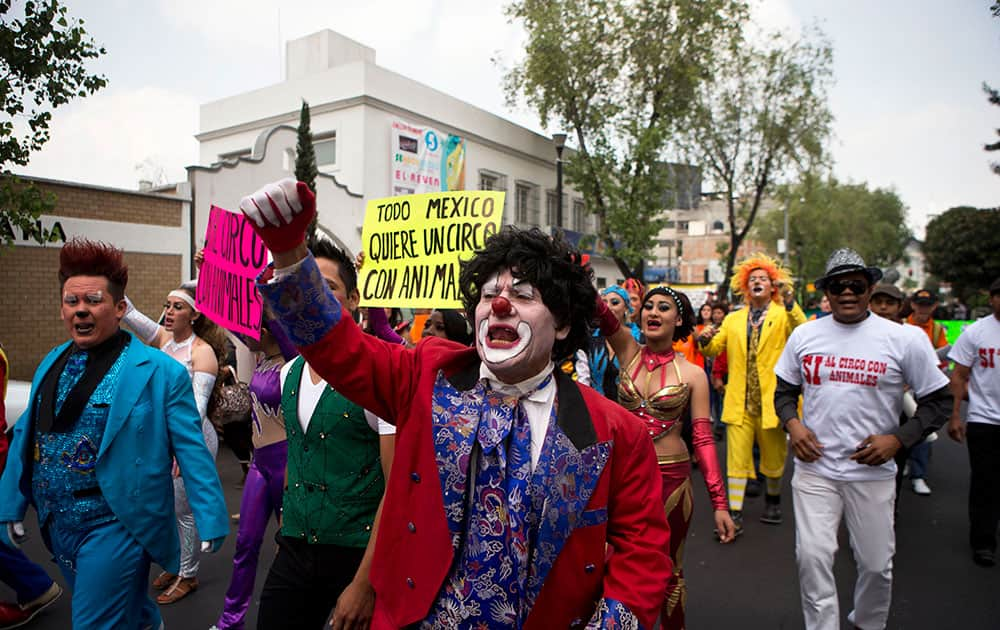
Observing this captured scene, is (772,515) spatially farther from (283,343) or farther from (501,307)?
(501,307)

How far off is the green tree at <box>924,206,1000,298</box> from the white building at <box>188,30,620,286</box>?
2671 cm

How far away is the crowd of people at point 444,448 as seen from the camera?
1812 mm

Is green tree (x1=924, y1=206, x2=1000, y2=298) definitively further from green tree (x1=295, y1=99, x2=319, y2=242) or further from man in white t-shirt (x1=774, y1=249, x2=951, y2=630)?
man in white t-shirt (x1=774, y1=249, x2=951, y2=630)

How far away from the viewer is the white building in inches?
718

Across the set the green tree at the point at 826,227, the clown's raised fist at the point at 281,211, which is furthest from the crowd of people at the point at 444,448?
the green tree at the point at 826,227

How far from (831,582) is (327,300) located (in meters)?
3.26

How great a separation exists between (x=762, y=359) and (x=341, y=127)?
55.3 ft

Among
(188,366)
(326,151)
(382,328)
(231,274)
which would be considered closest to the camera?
(382,328)

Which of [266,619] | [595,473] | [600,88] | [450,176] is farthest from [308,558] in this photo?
[600,88]

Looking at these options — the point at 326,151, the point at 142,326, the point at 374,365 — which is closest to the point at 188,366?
the point at 142,326

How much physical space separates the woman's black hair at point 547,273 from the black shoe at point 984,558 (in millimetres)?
4959

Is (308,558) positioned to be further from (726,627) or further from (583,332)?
(726,627)

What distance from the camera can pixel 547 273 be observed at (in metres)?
1.98

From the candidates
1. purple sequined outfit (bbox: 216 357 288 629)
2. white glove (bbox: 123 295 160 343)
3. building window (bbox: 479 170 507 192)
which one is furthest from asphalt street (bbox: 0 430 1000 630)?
building window (bbox: 479 170 507 192)
